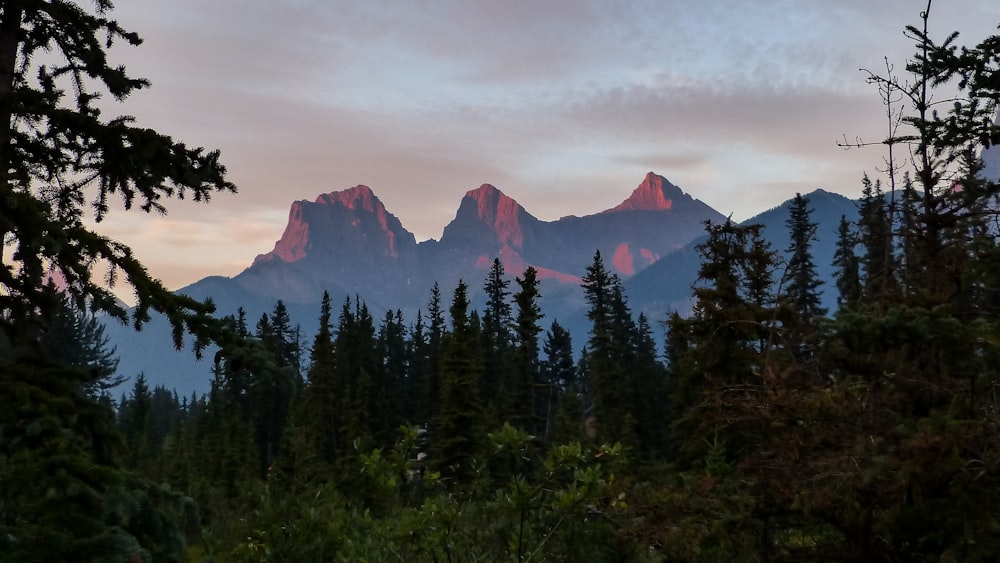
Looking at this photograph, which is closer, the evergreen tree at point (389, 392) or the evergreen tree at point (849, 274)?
the evergreen tree at point (849, 274)

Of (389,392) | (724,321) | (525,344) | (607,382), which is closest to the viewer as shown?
(724,321)

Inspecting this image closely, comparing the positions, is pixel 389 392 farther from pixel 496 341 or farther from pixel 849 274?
pixel 849 274

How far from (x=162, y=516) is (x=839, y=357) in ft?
17.4

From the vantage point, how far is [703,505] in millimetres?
6688

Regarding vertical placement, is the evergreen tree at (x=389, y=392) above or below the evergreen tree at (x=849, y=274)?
below

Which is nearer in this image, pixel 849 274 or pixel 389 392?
pixel 849 274

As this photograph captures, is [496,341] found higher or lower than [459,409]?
higher

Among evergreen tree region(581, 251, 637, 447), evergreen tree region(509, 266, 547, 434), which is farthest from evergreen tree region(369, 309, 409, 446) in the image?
evergreen tree region(581, 251, 637, 447)

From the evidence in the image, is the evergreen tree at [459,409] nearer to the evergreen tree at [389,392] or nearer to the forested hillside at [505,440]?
the evergreen tree at [389,392]

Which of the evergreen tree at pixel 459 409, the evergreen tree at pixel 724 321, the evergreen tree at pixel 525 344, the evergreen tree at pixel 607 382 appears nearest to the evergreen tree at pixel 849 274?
the evergreen tree at pixel 724 321

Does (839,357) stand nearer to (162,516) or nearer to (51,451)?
(162,516)

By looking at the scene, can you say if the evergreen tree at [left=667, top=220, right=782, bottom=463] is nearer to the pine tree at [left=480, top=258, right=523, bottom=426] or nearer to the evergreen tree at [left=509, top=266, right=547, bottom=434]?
the evergreen tree at [left=509, top=266, right=547, bottom=434]

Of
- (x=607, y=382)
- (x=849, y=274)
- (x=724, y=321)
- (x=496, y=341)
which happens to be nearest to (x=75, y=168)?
(x=724, y=321)

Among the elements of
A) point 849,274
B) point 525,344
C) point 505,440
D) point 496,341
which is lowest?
point 496,341
